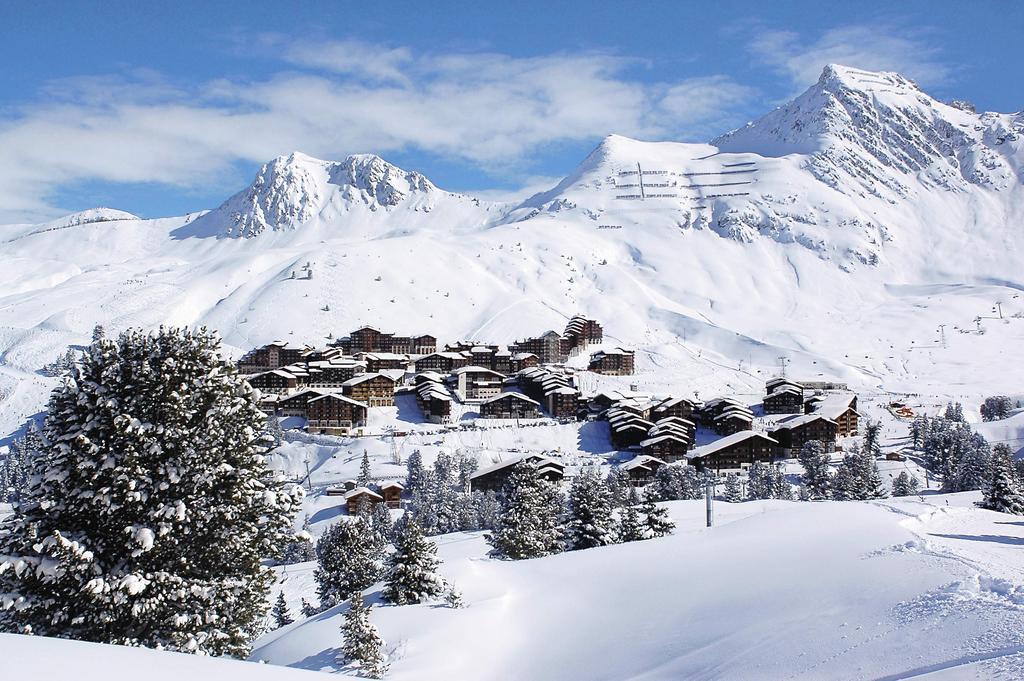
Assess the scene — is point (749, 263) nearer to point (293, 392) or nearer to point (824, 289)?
point (824, 289)

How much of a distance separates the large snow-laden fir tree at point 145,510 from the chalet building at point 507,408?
7057cm

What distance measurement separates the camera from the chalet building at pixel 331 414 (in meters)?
76.1

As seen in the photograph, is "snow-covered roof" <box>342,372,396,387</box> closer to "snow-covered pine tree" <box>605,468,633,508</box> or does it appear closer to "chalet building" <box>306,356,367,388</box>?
"chalet building" <box>306,356,367,388</box>

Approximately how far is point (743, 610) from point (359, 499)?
4825 centimetres

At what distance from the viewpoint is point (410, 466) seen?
64250mm

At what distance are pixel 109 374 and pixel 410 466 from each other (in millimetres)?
53575

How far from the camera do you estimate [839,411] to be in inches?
3177

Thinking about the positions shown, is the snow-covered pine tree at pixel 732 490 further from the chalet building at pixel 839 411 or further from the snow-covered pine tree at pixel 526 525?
the snow-covered pine tree at pixel 526 525

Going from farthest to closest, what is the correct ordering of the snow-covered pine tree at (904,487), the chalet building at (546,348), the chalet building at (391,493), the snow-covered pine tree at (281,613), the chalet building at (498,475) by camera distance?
the chalet building at (546,348) < the chalet building at (498,475) < the chalet building at (391,493) < the snow-covered pine tree at (904,487) < the snow-covered pine tree at (281,613)

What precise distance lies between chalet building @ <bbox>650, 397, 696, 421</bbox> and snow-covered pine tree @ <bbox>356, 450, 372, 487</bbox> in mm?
30914

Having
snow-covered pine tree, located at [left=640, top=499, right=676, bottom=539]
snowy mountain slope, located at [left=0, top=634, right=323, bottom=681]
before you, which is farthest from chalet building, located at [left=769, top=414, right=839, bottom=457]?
snowy mountain slope, located at [left=0, top=634, right=323, bottom=681]

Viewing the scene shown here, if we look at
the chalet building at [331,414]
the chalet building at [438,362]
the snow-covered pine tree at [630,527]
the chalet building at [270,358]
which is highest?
the chalet building at [270,358]

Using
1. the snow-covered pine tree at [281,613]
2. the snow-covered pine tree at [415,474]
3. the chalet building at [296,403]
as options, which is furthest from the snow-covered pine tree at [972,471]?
the chalet building at [296,403]

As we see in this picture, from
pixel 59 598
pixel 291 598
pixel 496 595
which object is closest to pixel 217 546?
pixel 59 598
